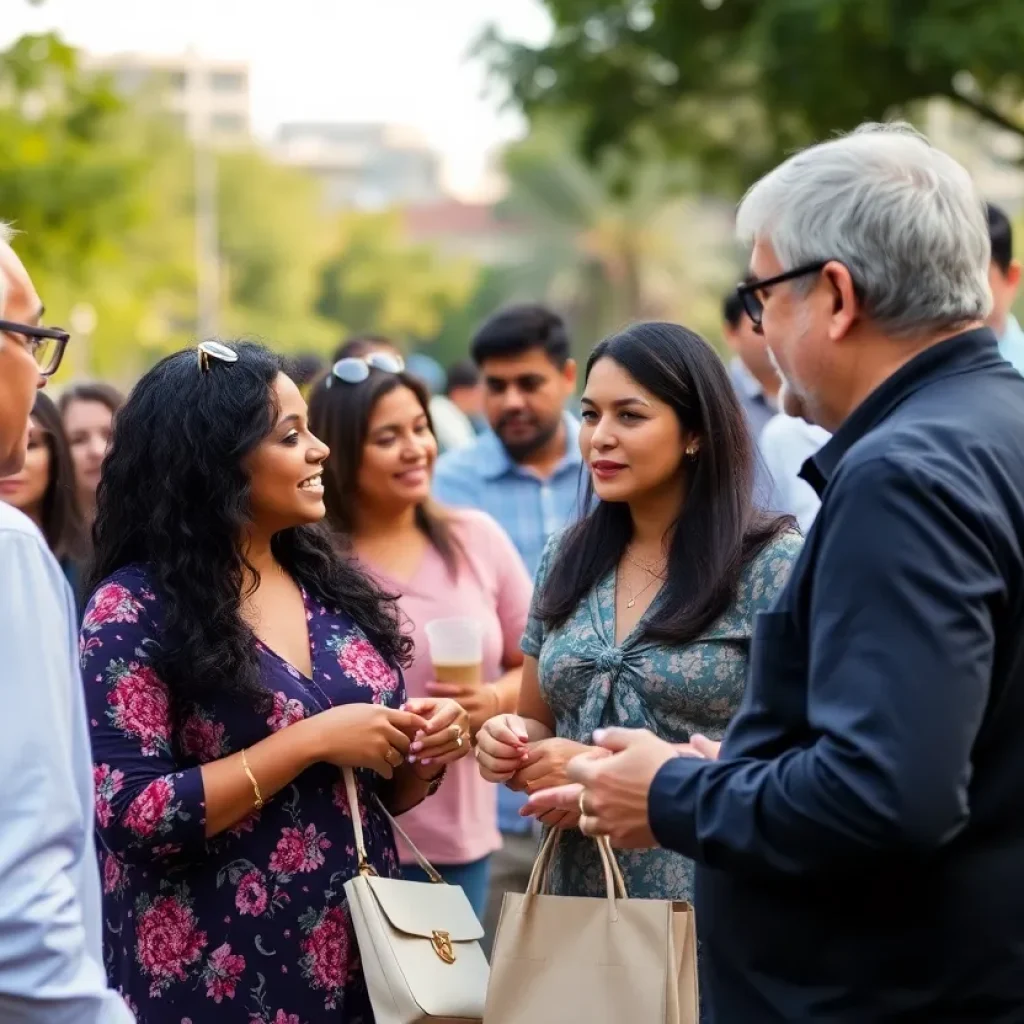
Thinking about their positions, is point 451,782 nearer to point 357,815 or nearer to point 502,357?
point 357,815

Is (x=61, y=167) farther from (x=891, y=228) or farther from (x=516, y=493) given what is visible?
(x=891, y=228)

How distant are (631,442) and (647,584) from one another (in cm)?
32

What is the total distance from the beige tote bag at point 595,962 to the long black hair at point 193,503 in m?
0.71

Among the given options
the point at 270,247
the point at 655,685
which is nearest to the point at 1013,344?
the point at 655,685

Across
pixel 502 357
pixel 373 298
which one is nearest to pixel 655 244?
pixel 373 298

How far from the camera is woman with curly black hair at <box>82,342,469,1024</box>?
339 cm

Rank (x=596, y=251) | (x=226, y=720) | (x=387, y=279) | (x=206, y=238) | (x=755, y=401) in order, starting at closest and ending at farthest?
(x=226, y=720), (x=755, y=401), (x=206, y=238), (x=596, y=251), (x=387, y=279)

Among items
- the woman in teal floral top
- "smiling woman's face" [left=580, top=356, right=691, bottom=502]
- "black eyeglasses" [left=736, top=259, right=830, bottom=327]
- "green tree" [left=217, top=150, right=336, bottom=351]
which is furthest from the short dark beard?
"green tree" [left=217, top=150, right=336, bottom=351]

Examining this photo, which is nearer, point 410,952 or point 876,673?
point 876,673

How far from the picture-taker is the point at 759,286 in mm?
2498

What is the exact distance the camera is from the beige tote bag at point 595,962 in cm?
319

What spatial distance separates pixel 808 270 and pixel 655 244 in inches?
2992

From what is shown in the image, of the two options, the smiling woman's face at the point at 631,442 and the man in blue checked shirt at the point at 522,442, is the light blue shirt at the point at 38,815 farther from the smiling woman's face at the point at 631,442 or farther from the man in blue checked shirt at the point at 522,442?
the man in blue checked shirt at the point at 522,442

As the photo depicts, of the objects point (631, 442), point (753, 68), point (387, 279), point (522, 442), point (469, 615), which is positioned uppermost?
point (753, 68)
